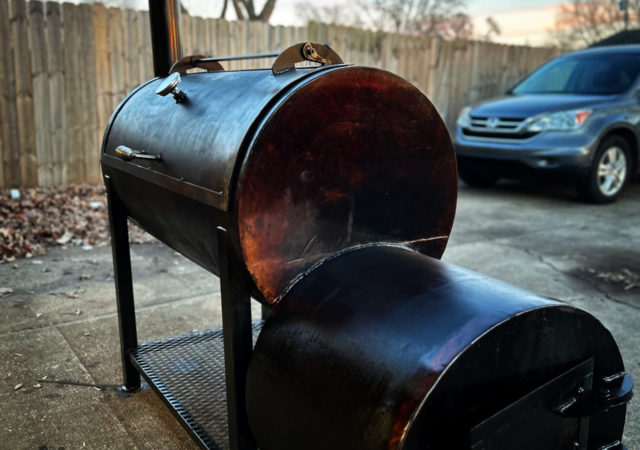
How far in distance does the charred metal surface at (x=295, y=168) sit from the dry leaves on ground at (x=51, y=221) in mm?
2928

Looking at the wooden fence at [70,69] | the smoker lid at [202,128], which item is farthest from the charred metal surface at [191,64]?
the wooden fence at [70,69]

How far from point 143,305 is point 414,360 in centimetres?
259

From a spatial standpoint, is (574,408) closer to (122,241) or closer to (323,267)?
(323,267)

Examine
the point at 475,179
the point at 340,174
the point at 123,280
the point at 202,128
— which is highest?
the point at 202,128

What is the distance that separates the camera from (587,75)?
23.1 feet

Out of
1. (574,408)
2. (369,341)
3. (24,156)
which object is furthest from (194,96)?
(24,156)

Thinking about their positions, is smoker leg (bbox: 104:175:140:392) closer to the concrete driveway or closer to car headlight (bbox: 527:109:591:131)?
the concrete driveway

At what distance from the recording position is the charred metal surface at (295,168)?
4.83ft

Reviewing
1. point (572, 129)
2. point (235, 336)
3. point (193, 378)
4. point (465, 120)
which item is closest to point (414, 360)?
point (235, 336)

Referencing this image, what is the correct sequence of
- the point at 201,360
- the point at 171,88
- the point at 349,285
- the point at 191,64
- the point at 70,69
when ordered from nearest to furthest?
the point at 349,285, the point at 171,88, the point at 191,64, the point at 201,360, the point at 70,69

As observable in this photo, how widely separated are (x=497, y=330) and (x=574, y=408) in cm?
35

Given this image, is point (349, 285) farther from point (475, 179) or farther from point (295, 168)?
point (475, 179)

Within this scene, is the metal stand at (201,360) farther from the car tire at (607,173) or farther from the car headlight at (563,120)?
the car tire at (607,173)

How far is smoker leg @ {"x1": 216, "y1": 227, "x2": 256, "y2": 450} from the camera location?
1549mm
